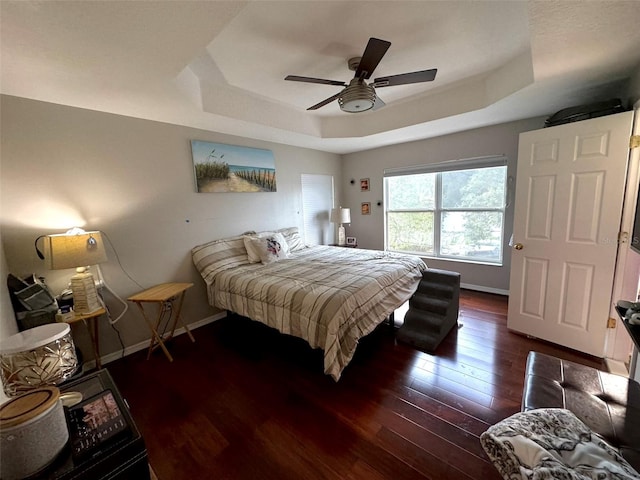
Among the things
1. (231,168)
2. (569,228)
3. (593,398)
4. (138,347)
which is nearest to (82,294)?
(138,347)

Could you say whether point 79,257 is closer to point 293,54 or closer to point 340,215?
point 293,54

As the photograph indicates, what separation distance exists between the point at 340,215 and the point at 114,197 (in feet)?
10.7

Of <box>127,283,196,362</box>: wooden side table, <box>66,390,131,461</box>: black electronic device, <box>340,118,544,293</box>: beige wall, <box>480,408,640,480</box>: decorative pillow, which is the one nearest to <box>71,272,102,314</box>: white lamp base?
<box>127,283,196,362</box>: wooden side table

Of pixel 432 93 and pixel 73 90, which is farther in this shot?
pixel 432 93

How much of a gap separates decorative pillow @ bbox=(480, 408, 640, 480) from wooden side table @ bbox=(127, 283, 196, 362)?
8.11 ft

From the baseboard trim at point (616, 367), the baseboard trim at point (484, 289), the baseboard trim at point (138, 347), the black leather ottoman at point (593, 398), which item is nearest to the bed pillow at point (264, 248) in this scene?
the baseboard trim at point (138, 347)

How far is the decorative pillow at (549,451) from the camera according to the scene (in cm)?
68

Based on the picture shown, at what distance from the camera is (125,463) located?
0.67 m

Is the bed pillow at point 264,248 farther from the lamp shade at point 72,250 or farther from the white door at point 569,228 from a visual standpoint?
the white door at point 569,228

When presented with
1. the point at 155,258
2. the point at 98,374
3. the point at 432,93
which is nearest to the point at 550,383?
the point at 98,374

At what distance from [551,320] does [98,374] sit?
3368 millimetres

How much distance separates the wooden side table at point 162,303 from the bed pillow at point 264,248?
2.58ft

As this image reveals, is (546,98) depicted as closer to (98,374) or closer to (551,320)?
(551,320)

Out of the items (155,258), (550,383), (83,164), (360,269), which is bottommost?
(550,383)
